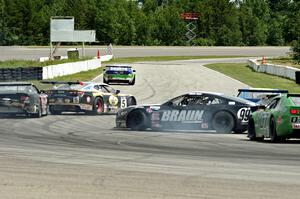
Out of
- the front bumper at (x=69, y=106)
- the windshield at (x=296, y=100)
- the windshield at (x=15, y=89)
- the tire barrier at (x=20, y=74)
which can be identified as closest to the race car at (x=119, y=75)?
the tire barrier at (x=20, y=74)

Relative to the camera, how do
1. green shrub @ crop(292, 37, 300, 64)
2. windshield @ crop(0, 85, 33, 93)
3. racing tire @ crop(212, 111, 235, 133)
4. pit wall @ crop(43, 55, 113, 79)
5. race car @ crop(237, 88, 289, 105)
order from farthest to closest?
green shrub @ crop(292, 37, 300, 64) < pit wall @ crop(43, 55, 113, 79) < windshield @ crop(0, 85, 33, 93) < race car @ crop(237, 88, 289, 105) < racing tire @ crop(212, 111, 235, 133)

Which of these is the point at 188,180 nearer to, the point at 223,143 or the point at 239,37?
the point at 223,143

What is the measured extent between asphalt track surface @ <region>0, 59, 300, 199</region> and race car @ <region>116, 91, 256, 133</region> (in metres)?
0.41

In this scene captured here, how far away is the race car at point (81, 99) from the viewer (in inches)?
1013

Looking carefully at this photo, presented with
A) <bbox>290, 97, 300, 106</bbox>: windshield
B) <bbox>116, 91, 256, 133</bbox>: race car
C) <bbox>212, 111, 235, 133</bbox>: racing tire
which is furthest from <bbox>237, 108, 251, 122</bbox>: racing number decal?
<bbox>290, 97, 300, 106</bbox>: windshield

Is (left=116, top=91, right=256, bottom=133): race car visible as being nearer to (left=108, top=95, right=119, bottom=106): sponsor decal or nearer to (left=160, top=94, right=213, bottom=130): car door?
(left=160, top=94, right=213, bottom=130): car door

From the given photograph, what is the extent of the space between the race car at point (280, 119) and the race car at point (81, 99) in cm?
958

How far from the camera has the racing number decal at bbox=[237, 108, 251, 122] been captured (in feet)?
64.4

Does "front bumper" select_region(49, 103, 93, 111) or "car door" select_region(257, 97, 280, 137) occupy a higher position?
"car door" select_region(257, 97, 280, 137)

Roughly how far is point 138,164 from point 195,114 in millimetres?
8112

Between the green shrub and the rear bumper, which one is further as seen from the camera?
the green shrub

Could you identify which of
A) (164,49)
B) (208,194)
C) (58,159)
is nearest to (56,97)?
(58,159)

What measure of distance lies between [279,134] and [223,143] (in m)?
1.17

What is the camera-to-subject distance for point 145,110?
20.5 meters
